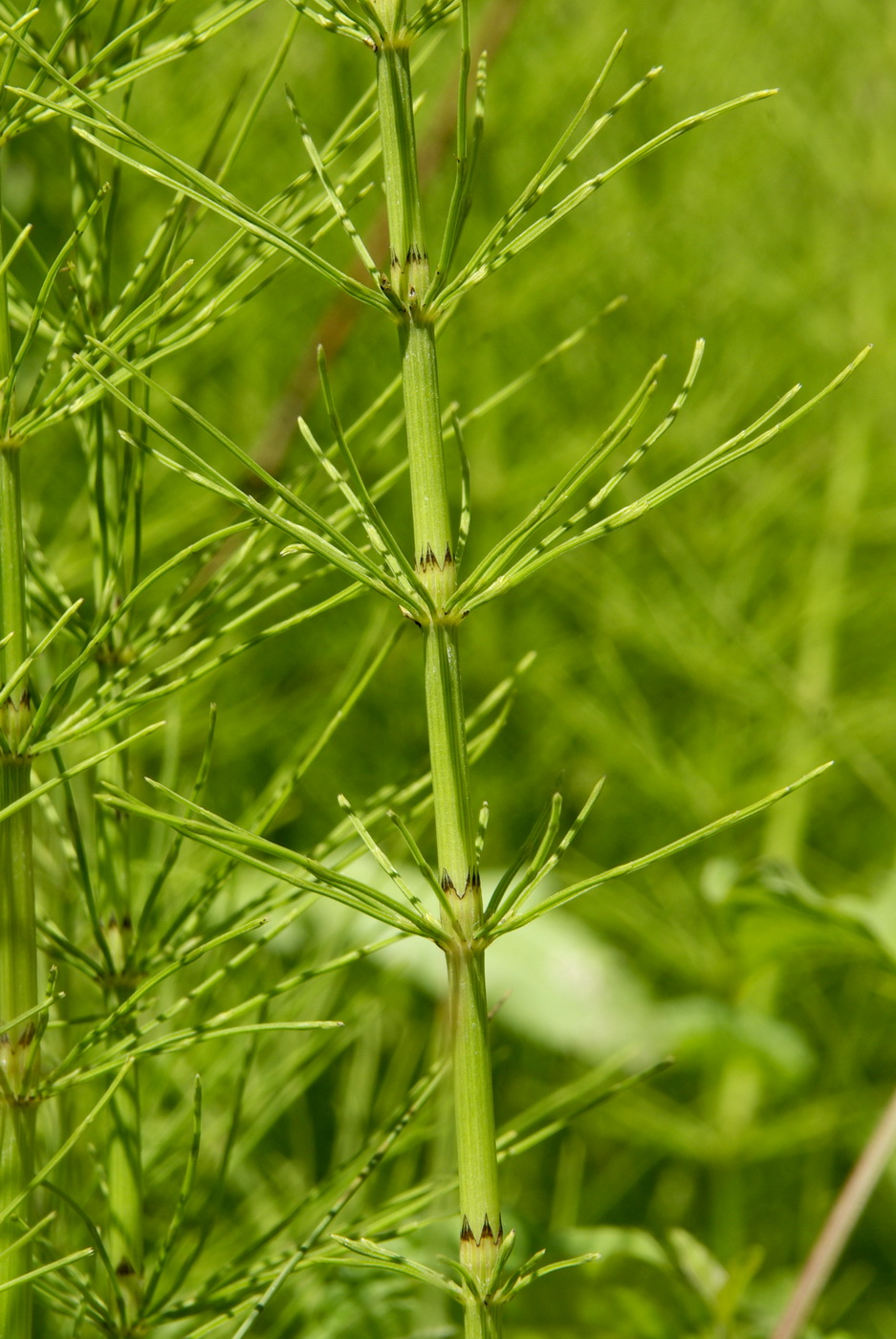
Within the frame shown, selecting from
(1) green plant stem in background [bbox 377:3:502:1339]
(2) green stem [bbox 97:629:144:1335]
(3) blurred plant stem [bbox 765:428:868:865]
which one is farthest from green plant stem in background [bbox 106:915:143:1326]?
(3) blurred plant stem [bbox 765:428:868:865]

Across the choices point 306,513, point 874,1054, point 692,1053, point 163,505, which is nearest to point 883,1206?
point 874,1054

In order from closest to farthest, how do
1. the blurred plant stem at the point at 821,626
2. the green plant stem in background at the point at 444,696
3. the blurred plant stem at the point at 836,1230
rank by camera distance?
the green plant stem in background at the point at 444,696 < the blurred plant stem at the point at 836,1230 < the blurred plant stem at the point at 821,626

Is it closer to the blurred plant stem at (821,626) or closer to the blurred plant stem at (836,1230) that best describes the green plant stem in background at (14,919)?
the blurred plant stem at (836,1230)

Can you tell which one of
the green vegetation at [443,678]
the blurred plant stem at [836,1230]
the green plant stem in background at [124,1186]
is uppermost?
the green vegetation at [443,678]

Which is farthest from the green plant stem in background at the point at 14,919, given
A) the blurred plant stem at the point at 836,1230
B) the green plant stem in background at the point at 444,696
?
the blurred plant stem at the point at 836,1230

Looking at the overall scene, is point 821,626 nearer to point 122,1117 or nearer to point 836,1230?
point 836,1230

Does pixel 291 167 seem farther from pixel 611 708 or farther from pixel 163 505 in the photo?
pixel 611 708

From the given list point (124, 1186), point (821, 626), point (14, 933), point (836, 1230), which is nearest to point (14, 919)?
point (14, 933)

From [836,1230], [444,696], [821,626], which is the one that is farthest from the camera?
[821,626]
